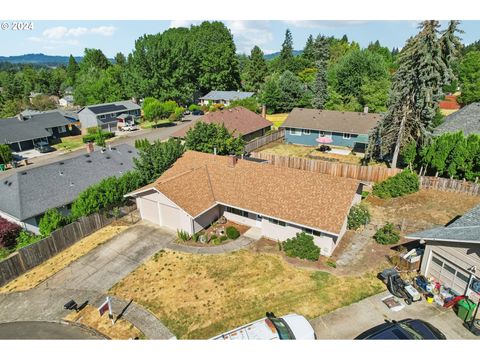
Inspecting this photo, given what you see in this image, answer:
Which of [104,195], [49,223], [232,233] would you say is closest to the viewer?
[49,223]

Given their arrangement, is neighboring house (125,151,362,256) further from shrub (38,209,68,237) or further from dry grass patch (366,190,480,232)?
shrub (38,209,68,237)

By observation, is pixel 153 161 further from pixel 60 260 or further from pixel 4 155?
pixel 4 155

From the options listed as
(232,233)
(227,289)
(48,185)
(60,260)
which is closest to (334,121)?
(232,233)

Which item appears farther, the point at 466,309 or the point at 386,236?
the point at 386,236

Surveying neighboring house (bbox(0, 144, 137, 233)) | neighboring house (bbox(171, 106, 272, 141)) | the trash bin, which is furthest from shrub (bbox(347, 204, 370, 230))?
neighboring house (bbox(171, 106, 272, 141))

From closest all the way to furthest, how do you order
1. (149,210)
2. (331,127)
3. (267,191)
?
1. (267,191)
2. (149,210)
3. (331,127)

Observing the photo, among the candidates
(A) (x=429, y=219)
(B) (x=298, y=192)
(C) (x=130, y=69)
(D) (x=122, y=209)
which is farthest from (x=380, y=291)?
(C) (x=130, y=69)

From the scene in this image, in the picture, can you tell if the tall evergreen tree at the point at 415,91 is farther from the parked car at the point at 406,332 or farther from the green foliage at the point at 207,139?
the parked car at the point at 406,332

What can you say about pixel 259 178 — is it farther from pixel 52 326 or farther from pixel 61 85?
pixel 61 85
